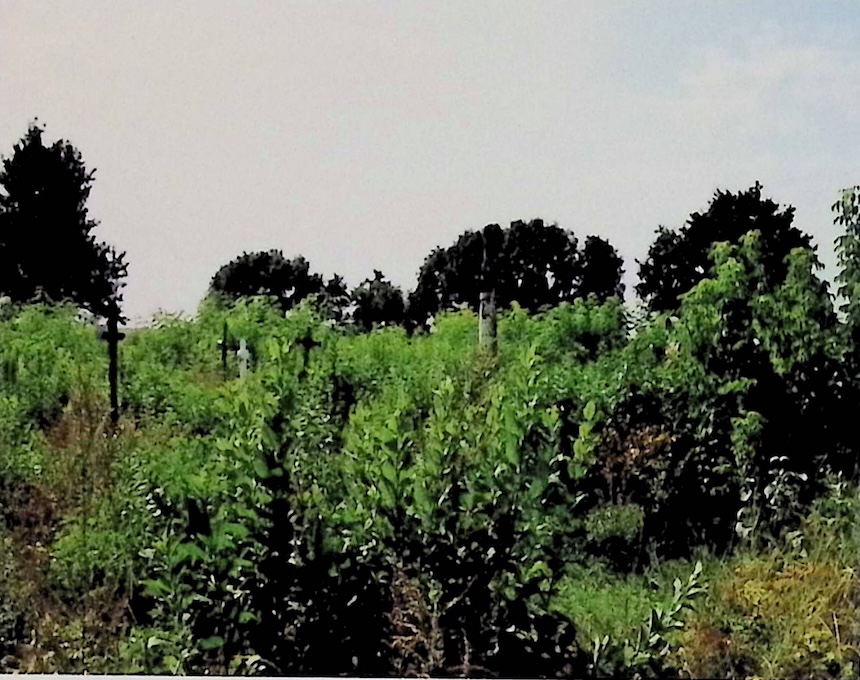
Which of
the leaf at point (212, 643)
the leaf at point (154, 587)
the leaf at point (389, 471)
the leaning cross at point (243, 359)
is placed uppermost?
the leaning cross at point (243, 359)

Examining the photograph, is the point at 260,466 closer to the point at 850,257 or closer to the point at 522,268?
the point at 522,268

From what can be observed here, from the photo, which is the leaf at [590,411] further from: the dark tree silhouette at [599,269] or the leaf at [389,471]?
the leaf at [389,471]

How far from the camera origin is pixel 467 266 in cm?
202

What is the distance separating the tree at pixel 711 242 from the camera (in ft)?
6.47

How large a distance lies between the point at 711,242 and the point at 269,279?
0.81 meters

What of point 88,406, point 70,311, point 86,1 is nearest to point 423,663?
point 88,406

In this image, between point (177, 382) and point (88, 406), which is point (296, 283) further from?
point (88, 406)

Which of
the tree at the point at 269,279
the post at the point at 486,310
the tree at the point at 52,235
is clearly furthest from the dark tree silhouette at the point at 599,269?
the tree at the point at 52,235

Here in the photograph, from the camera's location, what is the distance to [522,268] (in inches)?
78.8

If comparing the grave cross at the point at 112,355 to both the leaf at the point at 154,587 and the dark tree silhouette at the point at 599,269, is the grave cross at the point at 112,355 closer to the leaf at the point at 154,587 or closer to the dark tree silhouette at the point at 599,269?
the leaf at the point at 154,587

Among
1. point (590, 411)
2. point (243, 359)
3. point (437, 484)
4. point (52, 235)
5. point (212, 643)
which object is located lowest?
point (212, 643)

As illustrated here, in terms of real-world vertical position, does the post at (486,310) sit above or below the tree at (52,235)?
below

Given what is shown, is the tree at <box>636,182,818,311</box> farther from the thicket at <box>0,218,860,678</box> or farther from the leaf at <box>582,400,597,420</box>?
the leaf at <box>582,400,597,420</box>

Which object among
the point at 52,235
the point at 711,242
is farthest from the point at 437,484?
the point at 52,235
